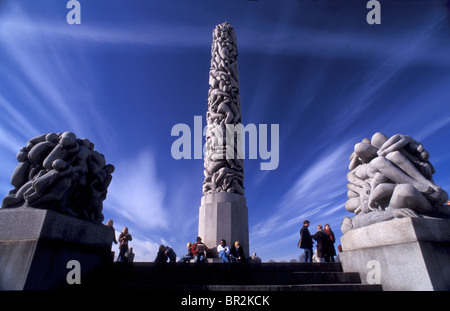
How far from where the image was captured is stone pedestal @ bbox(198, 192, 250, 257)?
31.9 ft

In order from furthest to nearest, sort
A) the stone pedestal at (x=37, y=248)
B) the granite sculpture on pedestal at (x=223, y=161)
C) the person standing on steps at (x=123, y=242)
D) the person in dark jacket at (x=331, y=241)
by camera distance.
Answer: the granite sculpture on pedestal at (x=223, y=161) → the person standing on steps at (x=123, y=242) → the person in dark jacket at (x=331, y=241) → the stone pedestal at (x=37, y=248)

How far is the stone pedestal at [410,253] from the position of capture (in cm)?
407

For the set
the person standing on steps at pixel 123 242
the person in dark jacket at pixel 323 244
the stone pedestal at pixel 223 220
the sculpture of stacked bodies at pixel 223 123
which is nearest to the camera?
the person in dark jacket at pixel 323 244

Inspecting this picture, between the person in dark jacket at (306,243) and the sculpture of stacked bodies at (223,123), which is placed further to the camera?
the sculpture of stacked bodies at (223,123)

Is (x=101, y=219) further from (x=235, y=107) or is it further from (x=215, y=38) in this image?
(x=215, y=38)

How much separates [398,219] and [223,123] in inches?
336

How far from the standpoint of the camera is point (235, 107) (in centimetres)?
1235

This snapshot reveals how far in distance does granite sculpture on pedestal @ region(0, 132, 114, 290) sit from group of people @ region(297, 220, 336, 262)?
6197 mm

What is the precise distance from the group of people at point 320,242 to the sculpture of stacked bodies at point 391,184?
1693mm

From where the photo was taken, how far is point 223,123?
11812 millimetres

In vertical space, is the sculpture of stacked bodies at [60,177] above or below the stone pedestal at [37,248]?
above

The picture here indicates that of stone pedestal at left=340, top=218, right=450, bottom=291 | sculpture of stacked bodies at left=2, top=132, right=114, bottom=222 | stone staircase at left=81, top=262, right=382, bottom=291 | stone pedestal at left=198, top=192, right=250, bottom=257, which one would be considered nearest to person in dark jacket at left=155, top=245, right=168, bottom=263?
stone pedestal at left=198, top=192, right=250, bottom=257

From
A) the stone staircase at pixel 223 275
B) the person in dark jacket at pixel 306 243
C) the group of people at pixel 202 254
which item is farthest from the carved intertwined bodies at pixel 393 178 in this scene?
the group of people at pixel 202 254

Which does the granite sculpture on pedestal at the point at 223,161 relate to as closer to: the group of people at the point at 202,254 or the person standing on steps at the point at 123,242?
the group of people at the point at 202,254
